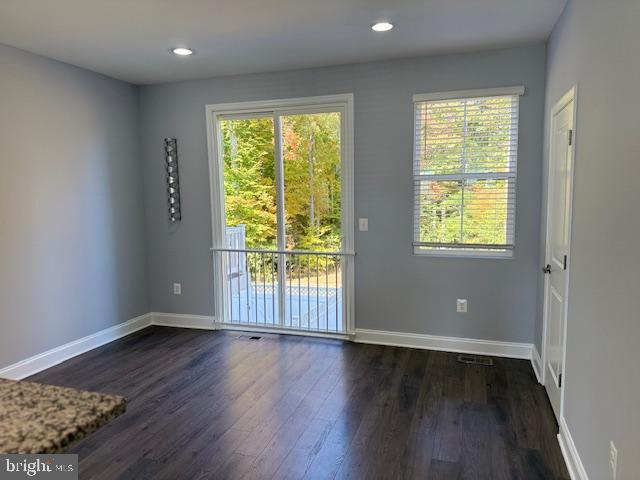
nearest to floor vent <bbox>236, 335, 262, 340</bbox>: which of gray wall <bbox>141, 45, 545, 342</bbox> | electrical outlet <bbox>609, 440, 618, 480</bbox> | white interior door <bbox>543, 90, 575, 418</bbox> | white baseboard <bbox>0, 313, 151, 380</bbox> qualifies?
gray wall <bbox>141, 45, 545, 342</bbox>

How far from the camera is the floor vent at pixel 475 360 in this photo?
3551 millimetres

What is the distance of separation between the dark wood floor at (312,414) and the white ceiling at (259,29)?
2.55 m

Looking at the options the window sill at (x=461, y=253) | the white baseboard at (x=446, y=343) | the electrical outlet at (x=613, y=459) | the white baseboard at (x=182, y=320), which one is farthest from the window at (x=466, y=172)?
the white baseboard at (x=182, y=320)

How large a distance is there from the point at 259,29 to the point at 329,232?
189 cm

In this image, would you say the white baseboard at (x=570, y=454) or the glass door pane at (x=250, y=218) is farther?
the glass door pane at (x=250, y=218)

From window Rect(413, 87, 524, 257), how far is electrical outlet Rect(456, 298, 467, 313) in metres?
0.42

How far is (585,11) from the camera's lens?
2.16 metres

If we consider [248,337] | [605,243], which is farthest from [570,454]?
[248,337]

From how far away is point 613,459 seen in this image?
1.61m

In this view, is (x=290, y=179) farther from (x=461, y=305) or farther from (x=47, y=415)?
(x=47, y=415)

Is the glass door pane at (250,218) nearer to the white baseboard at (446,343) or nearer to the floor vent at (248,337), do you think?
the floor vent at (248,337)

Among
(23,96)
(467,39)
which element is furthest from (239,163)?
(467,39)

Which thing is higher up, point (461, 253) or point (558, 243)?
point (558, 243)

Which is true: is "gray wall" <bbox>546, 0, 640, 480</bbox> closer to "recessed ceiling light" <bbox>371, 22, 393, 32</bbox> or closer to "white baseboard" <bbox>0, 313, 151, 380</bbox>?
"recessed ceiling light" <bbox>371, 22, 393, 32</bbox>
